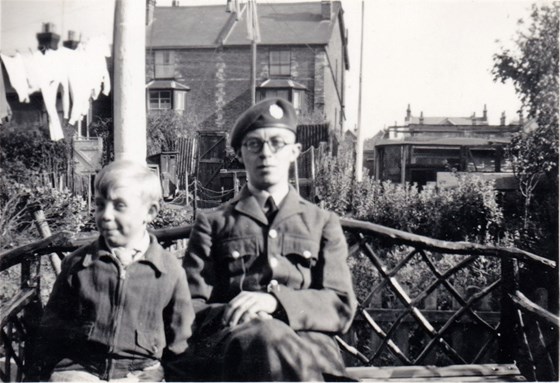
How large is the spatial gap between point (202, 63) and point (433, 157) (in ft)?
11.7

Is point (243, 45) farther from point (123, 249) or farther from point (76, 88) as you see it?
point (123, 249)

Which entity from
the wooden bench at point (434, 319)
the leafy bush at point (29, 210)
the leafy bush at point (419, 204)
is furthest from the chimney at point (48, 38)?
the leafy bush at point (419, 204)

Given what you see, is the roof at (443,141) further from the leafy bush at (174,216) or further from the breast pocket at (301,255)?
the breast pocket at (301,255)

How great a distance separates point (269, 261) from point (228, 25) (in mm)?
3526

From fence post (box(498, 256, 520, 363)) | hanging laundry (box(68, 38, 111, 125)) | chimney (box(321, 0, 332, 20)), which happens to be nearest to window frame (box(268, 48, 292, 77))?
chimney (box(321, 0, 332, 20))

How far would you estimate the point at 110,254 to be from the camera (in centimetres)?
180

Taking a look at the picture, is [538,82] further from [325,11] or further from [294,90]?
[294,90]

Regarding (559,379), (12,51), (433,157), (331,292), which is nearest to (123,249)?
(331,292)

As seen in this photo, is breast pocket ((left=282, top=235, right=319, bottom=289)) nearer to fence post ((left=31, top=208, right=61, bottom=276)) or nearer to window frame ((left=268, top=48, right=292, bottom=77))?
fence post ((left=31, top=208, right=61, bottom=276))

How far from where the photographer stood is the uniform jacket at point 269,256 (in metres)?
1.92

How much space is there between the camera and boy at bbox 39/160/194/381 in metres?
1.76

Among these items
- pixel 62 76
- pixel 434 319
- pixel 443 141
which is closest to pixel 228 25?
pixel 443 141

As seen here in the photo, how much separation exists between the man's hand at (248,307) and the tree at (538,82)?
197 cm

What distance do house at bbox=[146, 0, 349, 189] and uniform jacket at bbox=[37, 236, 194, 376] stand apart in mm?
1356
